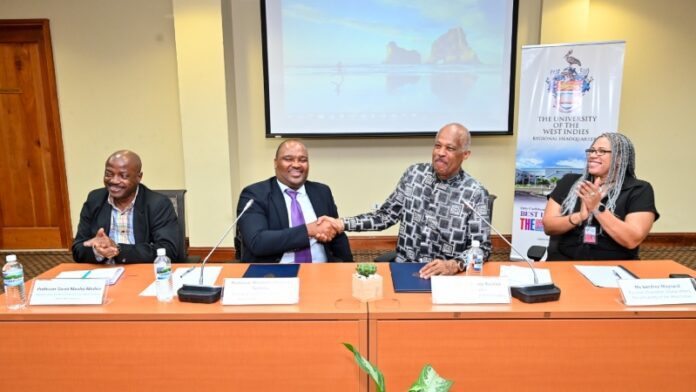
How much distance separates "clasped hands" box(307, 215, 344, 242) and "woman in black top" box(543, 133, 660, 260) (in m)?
1.03

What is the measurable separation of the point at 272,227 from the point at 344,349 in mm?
906

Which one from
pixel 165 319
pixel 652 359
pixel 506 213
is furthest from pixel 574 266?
pixel 506 213

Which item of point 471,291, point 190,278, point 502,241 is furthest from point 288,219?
point 502,241

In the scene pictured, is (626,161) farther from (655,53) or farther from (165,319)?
(655,53)

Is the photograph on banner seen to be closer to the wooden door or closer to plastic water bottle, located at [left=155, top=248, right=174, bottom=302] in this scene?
plastic water bottle, located at [left=155, top=248, right=174, bottom=302]

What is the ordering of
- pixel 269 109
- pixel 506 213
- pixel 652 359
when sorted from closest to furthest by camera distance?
pixel 652 359 → pixel 269 109 → pixel 506 213

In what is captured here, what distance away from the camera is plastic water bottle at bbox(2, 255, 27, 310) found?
1.32m

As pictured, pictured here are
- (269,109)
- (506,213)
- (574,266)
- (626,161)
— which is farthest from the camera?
(506,213)

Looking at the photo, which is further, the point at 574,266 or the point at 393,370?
the point at 574,266

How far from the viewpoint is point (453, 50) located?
3.80m

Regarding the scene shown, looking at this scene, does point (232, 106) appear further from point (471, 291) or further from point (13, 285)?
point (471, 291)

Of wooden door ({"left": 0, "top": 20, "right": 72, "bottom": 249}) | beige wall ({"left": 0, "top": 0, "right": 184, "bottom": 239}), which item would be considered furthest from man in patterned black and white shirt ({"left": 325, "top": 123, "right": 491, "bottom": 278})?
wooden door ({"left": 0, "top": 20, "right": 72, "bottom": 249})

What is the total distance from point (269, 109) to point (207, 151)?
2.18 feet

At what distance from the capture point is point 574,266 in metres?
1.73
